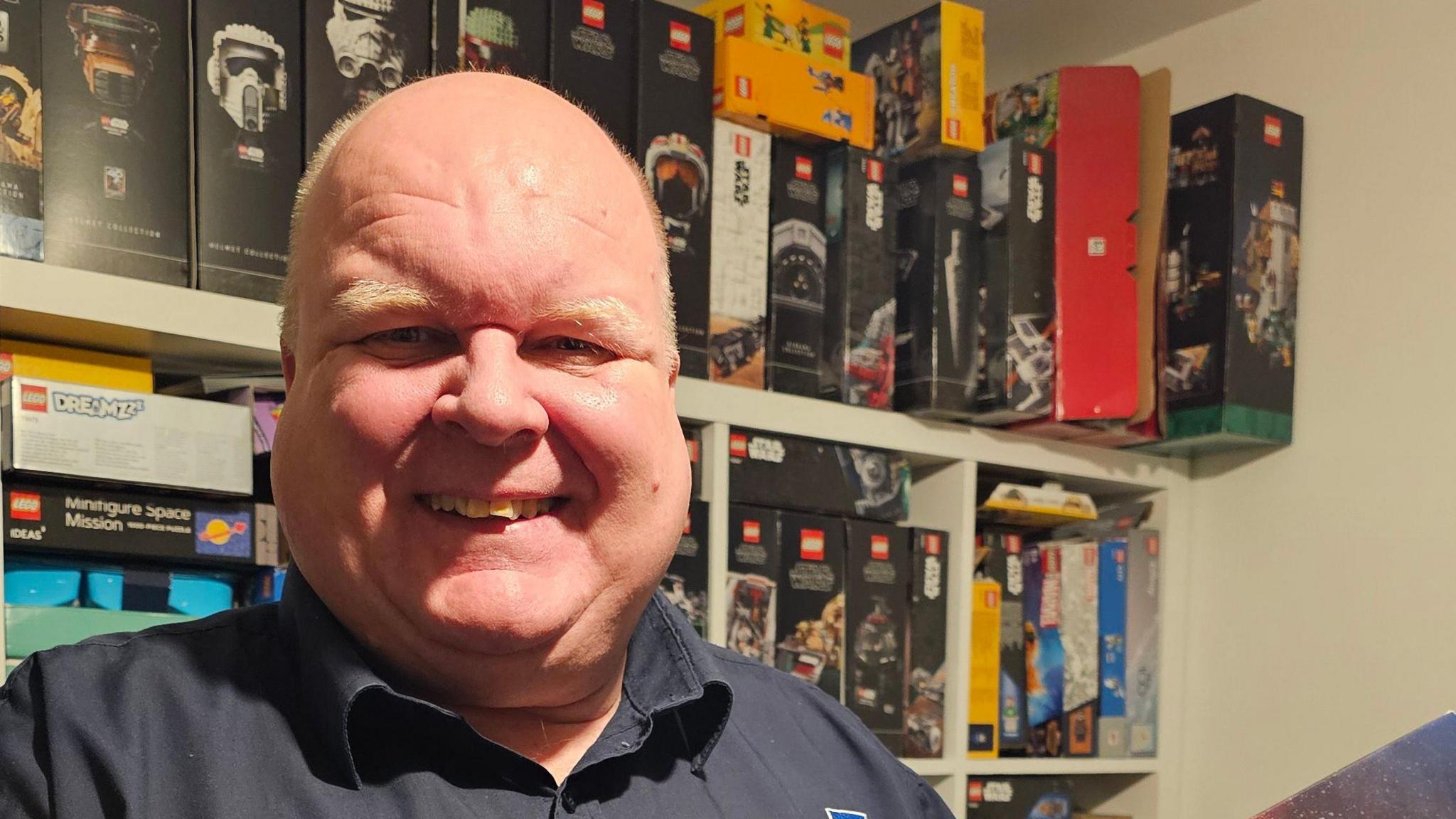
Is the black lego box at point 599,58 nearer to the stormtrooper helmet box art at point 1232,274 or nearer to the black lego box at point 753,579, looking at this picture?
the black lego box at point 753,579

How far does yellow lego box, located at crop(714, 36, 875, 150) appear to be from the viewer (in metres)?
1.76

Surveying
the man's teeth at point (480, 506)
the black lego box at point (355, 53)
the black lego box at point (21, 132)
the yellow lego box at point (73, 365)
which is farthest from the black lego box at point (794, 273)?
the man's teeth at point (480, 506)

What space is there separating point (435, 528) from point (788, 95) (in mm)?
1144

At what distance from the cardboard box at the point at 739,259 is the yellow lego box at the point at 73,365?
25.5 inches

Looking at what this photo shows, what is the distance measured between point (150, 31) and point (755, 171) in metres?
0.75

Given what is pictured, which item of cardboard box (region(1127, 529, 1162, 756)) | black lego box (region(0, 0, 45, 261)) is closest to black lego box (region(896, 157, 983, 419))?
cardboard box (region(1127, 529, 1162, 756))

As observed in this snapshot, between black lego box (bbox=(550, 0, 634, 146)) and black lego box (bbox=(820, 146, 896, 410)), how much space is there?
13.2 inches

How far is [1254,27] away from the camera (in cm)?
224

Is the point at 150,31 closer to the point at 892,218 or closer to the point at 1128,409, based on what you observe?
the point at 892,218

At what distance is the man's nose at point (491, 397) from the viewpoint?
2.50 ft

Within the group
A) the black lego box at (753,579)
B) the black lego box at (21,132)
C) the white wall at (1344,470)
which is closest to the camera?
the black lego box at (21,132)

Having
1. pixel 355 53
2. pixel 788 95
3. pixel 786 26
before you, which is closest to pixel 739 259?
pixel 788 95

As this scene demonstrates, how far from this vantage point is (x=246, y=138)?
4.49 feet

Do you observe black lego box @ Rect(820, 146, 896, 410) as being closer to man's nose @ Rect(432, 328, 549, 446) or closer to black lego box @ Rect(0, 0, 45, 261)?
black lego box @ Rect(0, 0, 45, 261)
